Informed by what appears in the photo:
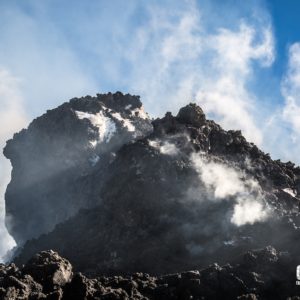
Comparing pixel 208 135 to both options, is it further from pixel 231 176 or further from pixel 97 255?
pixel 97 255

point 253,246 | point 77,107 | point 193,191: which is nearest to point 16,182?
point 77,107

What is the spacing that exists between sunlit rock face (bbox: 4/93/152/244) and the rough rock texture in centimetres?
7975

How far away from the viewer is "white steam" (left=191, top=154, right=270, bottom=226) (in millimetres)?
90863

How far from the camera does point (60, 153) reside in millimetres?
158375

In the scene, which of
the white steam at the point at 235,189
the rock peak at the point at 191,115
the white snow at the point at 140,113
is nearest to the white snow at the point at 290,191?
the white steam at the point at 235,189

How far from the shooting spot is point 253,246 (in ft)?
279

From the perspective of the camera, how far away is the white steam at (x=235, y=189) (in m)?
90.9

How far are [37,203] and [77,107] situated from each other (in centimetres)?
3078

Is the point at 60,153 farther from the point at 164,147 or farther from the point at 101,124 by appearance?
the point at 164,147

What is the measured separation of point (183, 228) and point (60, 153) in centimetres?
7654

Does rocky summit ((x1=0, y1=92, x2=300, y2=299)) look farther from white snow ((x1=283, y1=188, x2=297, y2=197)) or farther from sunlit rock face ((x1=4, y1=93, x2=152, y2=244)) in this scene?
sunlit rock face ((x1=4, y1=93, x2=152, y2=244))

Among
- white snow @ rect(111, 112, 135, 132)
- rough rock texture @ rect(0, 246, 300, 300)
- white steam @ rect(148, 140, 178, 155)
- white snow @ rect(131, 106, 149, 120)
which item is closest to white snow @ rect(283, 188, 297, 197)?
white steam @ rect(148, 140, 178, 155)

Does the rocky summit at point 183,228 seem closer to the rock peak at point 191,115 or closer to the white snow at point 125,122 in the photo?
the rock peak at point 191,115

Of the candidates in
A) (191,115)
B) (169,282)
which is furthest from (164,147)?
(169,282)
